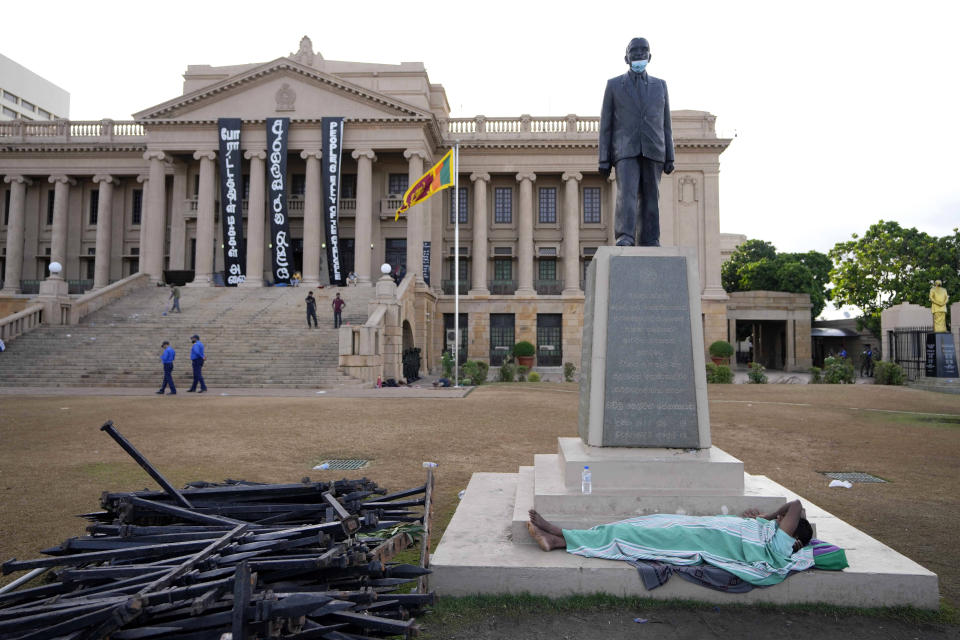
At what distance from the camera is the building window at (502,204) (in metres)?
41.2

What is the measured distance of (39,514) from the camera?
6.04m

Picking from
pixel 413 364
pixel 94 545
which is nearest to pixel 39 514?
pixel 94 545

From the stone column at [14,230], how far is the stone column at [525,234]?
3329cm

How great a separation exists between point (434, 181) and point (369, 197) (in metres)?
9.61

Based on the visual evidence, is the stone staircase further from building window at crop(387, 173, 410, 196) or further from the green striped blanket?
the green striped blanket

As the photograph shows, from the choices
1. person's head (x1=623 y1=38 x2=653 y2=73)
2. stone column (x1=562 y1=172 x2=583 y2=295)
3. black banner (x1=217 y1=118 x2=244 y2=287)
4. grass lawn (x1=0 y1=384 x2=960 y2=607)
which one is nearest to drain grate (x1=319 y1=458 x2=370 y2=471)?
grass lawn (x1=0 y1=384 x2=960 y2=607)

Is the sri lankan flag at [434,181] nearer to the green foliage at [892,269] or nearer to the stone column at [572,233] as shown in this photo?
the stone column at [572,233]

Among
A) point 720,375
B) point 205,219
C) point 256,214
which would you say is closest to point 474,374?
point 720,375

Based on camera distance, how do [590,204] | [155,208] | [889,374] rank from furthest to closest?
[590,204] < [155,208] < [889,374]

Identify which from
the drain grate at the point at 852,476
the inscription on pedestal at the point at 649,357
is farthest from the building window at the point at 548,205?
the inscription on pedestal at the point at 649,357

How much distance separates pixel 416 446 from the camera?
10.3 metres

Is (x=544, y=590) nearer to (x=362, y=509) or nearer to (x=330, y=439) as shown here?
(x=362, y=509)

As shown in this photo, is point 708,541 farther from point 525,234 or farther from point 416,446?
point 525,234

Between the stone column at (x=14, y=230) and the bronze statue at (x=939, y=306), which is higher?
the stone column at (x=14, y=230)
